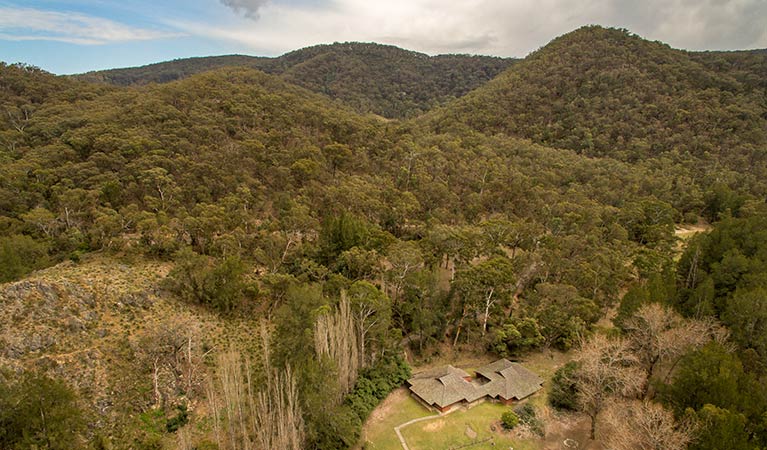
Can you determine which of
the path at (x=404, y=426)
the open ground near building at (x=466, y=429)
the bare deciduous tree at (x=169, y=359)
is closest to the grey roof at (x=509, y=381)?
the open ground near building at (x=466, y=429)

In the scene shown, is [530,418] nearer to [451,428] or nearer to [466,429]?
[466,429]

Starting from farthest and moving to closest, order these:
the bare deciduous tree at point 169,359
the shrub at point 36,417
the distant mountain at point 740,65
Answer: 1. the distant mountain at point 740,65
2. the bare deciduous tree at point 169,359
3. the shrub at point 36,417

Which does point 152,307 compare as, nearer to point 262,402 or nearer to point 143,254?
point 143,254

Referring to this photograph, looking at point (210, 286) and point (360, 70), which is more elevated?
point (360, 70)

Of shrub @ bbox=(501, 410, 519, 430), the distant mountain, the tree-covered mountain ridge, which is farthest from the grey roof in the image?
the distant mountain

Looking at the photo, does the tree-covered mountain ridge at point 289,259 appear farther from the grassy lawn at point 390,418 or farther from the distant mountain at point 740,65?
the distant mountain at point 740,65

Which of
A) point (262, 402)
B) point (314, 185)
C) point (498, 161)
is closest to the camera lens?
point (262, 402)

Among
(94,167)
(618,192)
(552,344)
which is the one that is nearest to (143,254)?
(94,167)
